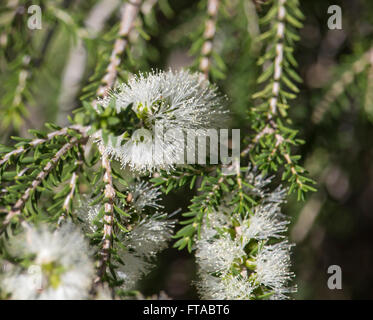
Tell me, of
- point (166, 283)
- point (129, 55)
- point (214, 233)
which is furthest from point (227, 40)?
point (166, 283)

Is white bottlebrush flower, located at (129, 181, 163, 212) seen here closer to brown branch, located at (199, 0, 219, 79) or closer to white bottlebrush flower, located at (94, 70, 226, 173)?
white bottlebrush flower, located at (94, 70, 226, 173)

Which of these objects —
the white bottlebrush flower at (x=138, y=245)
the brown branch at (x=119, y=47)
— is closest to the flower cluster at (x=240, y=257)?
the white bottlebrush flower at (x=138, y=245)

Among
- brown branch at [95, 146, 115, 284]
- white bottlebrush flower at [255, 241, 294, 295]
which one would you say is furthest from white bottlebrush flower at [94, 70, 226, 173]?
white bottlebrush flower at [255, 241, 294, 295]

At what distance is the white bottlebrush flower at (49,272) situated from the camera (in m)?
0.60

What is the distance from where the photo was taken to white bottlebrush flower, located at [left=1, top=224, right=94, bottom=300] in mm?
604

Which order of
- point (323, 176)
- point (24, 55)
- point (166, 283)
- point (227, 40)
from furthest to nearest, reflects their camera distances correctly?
point (166, 283) < point (323, 176) < point (227, 40) < point (24, 55)

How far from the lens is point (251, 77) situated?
1.23 m

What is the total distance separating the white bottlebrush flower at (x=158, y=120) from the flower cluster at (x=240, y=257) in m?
0.16

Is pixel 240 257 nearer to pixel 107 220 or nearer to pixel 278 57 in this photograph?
pixel 107 220

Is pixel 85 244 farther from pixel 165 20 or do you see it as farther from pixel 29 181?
pixel 165 20

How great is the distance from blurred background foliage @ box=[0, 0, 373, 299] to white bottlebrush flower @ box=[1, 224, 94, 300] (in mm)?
462

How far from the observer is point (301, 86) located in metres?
1.51

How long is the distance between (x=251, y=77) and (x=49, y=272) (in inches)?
34.9

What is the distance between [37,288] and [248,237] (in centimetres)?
42
